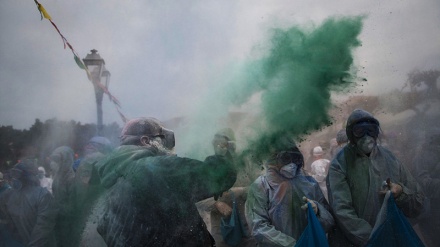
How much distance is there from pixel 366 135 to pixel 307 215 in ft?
3.45

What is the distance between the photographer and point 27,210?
6156 millimetres

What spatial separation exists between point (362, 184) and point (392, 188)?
30cm

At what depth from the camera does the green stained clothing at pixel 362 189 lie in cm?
376

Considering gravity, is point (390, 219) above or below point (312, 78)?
below

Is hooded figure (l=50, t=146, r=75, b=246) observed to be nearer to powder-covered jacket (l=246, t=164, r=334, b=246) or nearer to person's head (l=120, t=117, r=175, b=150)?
person's head (l=120, t=117, r=175, b=150)

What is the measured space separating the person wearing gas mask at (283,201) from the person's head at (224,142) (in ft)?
1.69

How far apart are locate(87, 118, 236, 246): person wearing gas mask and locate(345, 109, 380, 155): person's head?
1668 millimetres

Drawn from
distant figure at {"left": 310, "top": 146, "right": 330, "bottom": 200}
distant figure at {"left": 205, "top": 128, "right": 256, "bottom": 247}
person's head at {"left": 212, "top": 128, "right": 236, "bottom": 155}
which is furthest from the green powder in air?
distant figure at {"left": 310, "top": 146, "right": 330, "bottom": 200}

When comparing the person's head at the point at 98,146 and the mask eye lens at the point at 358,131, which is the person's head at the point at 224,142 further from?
the person's head at the point at 98,146

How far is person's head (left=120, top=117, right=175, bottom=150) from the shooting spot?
352 cm

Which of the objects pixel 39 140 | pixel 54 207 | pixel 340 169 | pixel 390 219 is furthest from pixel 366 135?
pixel 39 140

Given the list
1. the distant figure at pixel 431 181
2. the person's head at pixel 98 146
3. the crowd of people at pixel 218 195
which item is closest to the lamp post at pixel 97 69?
the person's head at pixel 98 146

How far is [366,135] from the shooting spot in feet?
13.3

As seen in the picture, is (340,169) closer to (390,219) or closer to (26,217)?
(390,219)
